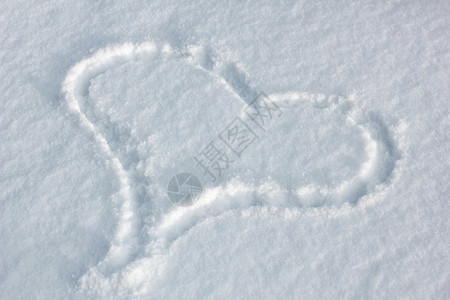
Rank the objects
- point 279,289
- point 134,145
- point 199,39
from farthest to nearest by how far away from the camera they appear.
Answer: point 199,39 < point 134,145 < point 279,289

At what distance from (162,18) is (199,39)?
145 mm

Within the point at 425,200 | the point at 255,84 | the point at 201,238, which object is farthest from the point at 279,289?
the point at 255,84

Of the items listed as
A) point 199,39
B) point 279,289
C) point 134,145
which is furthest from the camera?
point 199,39

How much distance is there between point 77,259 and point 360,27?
1022 mm

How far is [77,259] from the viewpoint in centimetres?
117

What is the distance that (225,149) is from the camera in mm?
1250

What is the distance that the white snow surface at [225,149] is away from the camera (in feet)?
3.72

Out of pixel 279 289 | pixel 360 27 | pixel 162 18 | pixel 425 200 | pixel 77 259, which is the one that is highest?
pixel 162 18

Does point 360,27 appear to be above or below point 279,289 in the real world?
above

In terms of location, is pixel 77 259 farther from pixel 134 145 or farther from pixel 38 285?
pixel 134 145

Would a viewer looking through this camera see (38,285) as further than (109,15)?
No

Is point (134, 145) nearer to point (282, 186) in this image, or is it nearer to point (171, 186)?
point (171, 186)

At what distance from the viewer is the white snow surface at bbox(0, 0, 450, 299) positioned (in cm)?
113

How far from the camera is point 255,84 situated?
130cm
